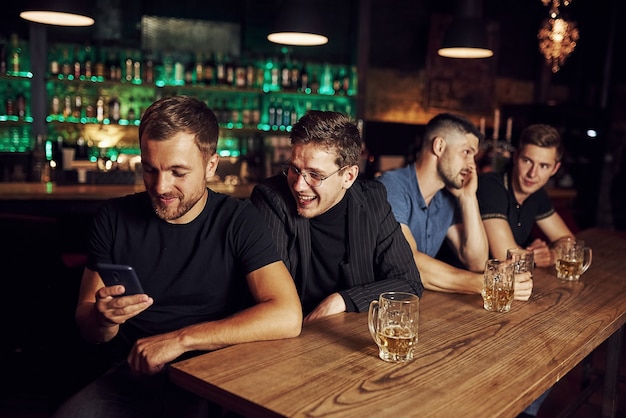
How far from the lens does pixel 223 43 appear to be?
6.26m

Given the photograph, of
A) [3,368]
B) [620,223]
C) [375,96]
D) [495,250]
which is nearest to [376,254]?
[495,250]

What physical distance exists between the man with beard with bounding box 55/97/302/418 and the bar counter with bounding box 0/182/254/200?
270 cm

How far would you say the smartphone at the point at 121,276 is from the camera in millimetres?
1546

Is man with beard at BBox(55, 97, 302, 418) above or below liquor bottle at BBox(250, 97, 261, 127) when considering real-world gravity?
below

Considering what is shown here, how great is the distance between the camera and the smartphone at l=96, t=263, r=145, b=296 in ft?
5.07

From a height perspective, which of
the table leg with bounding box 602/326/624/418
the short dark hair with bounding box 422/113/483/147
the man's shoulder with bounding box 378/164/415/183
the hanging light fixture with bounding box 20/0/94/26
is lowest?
the table leg with bounding box 602/326/624/418

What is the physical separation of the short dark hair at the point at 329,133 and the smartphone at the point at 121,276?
734 millimetres

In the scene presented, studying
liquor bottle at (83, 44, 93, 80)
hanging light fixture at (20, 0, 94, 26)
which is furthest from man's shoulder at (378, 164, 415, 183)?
liquor bottle at (83, 44, 93, 80)

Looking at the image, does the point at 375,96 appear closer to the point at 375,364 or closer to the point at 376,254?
the point at 376,254

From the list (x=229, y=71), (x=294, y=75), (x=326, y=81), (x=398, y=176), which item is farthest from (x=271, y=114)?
(x=398, y=176)

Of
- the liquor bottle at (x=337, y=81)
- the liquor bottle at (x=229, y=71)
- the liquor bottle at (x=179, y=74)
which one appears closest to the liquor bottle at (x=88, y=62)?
the liquor bottle at (x=179, y=74)

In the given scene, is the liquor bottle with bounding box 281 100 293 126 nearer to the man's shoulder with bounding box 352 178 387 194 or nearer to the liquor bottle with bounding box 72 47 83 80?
the liquor bottle with bounding box 72 47 83 80

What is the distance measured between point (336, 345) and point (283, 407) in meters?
0.39

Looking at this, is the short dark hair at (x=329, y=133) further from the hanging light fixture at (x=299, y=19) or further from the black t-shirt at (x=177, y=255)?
the hanging light fixture at (x=299, y=19)
